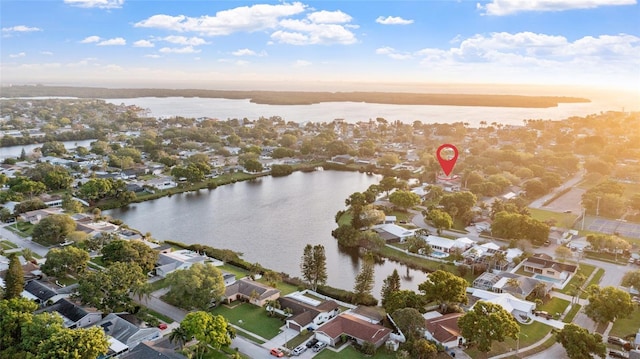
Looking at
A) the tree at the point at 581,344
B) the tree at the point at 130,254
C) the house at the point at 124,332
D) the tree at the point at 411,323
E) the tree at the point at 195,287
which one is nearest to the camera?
the tree at the point at 581,344

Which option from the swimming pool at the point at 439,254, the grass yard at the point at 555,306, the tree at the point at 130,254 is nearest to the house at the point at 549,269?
the grass yard at the point at 555,306

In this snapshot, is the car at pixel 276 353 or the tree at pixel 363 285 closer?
the car at pixel 276 353

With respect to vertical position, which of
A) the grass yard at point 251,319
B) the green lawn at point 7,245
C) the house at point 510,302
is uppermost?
the house at point 510,302

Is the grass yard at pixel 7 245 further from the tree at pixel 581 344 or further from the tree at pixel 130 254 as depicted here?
the tree at pixel 581 344

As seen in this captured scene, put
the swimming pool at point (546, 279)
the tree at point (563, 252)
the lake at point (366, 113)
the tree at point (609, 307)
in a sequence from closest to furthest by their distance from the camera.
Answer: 1. the tree at point (609, 307)
2. the swimming pool at point (546, 279)
3. the tree at point (563, 252)
4. the lake at point (366, 113)

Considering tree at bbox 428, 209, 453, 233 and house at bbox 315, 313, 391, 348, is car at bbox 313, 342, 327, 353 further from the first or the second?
tree at bbox 428, 209, 453, 233

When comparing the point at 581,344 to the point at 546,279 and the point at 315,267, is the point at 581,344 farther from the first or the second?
the point at 315,267

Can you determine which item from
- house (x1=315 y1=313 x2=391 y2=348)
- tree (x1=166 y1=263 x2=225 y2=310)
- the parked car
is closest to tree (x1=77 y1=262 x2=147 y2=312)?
tree (x1=166 y1=263 x2=225 y2=310)
